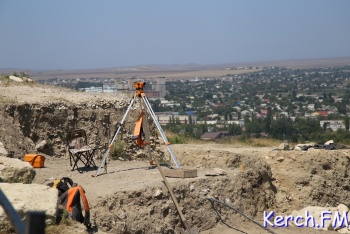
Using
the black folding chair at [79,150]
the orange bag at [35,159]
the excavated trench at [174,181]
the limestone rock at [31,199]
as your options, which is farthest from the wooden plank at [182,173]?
the limestone rock at [31,199]

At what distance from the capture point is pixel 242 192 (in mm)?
12859

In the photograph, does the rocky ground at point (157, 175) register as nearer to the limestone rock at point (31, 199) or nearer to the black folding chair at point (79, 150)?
the black folding chair at point (79, 150)

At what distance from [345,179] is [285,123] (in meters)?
24.6

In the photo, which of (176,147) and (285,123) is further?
(285,123)

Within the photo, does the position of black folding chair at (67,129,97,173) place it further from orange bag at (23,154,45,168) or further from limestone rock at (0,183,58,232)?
limestone rock at (0,183,58,232)

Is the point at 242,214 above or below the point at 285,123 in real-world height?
above

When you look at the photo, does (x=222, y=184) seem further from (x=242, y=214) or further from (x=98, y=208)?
(x=98, y=208)

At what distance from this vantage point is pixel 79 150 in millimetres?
12859

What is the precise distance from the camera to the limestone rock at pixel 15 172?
9.01 m

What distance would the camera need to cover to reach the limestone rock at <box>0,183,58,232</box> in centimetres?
696

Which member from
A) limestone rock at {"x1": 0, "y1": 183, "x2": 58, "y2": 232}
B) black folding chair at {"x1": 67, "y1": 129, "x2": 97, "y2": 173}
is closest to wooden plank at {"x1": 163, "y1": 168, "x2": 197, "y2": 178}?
black folding chair at {"x1": 67, "y1": 129, "x2": 97, "y2": 173}

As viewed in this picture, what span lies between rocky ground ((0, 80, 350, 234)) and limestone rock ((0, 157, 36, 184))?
1.18 metres

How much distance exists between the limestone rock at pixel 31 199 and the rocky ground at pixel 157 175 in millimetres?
1885

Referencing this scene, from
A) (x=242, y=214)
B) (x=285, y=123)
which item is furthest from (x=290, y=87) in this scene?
(x=242, y=214)
